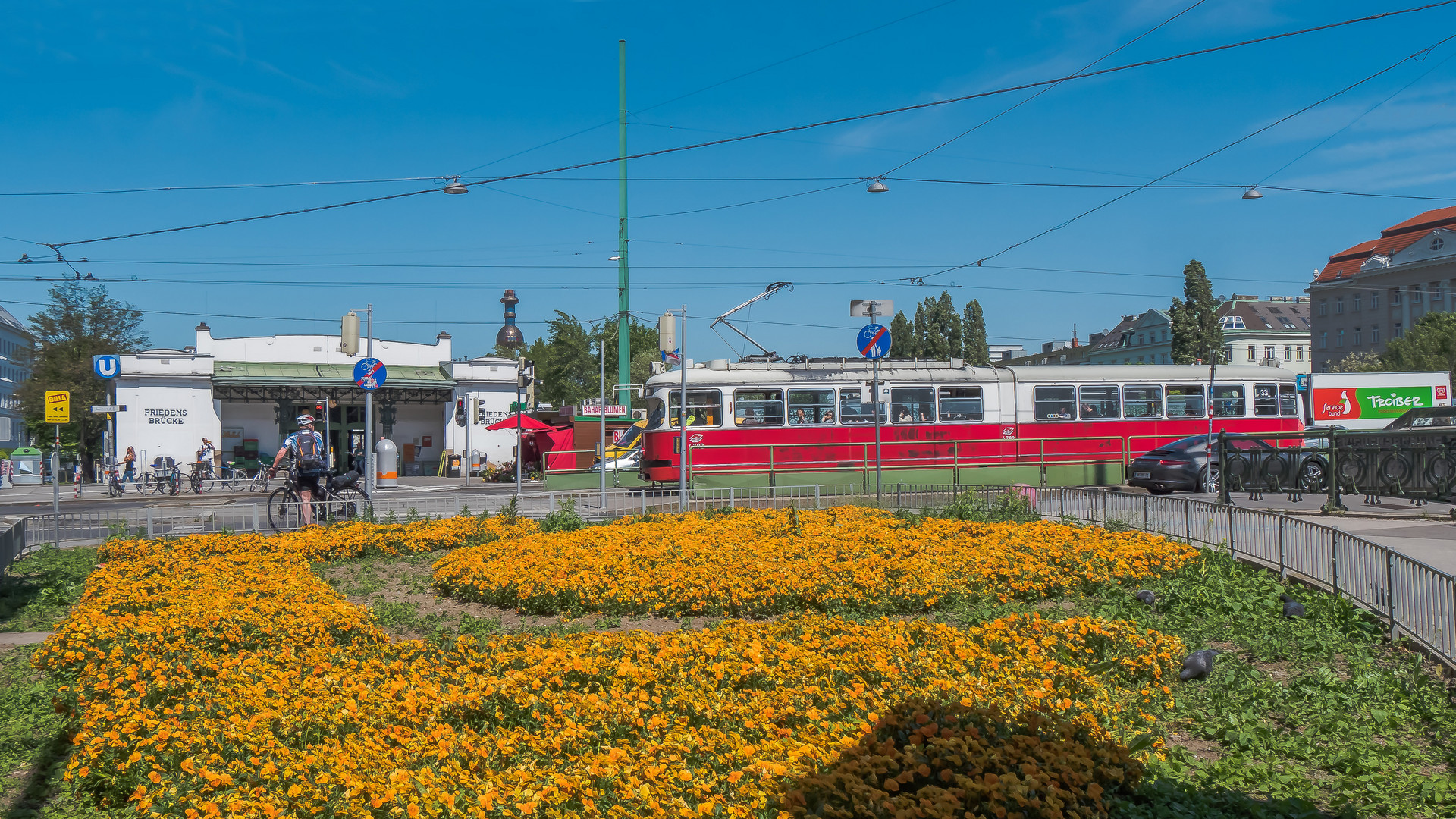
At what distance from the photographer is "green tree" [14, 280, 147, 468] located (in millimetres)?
47750

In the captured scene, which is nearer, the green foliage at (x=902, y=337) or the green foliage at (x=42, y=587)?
the green foliage at (x=42, y=587)

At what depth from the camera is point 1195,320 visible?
7644 cm

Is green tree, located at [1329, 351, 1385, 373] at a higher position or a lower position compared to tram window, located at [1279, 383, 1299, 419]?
higher

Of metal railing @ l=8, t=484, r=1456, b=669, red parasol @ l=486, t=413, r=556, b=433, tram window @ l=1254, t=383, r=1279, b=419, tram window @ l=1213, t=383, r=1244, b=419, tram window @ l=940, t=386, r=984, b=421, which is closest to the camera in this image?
metal railing @ l=8, t=484, r=1456, b=669

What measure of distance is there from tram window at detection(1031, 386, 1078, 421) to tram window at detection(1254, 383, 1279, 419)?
18.7 ft

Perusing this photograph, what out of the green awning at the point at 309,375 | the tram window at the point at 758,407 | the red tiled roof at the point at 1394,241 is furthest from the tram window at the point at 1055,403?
the red tiled roof at the point at 1394,241

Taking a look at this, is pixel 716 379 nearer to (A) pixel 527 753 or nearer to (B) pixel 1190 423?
(B) pixel 1190 423

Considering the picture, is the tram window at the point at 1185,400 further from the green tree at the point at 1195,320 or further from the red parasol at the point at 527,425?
the green tree at the point at 1195,320

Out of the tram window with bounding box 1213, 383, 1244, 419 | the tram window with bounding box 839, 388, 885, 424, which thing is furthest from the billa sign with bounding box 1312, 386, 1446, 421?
the tram window with bounding box 839, 388, 885, 424

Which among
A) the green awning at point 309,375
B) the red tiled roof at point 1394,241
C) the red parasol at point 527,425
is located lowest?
the red parasol at point 527,425

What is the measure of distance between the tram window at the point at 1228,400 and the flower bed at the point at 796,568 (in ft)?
55.2

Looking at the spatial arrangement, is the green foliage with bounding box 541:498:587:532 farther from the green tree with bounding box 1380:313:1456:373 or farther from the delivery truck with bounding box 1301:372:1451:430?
the green tree with bounding box 1380:313:1456:373

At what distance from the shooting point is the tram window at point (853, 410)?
2603 cm

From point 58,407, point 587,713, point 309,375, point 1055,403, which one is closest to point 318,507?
point 58,407
